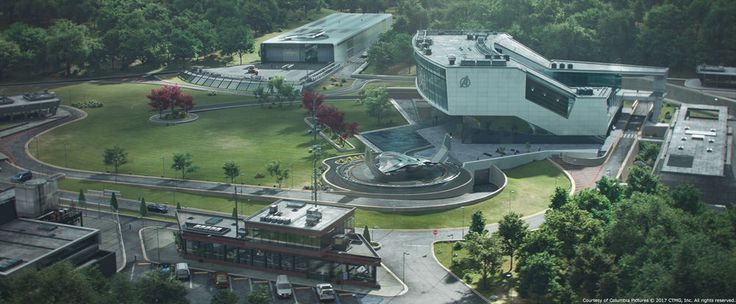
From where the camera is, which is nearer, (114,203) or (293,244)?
(293,244)

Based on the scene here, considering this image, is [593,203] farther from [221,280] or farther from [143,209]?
[143,209]

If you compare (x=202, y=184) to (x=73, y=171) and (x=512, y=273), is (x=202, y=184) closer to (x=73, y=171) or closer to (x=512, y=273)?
(x=73, y=171)

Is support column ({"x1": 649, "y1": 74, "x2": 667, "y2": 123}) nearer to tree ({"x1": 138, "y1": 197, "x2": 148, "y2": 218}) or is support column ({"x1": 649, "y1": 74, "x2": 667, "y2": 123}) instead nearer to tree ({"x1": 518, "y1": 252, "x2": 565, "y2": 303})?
tree ({"x1": 518, "y1": 252, "x2": 565, "y2": 303})

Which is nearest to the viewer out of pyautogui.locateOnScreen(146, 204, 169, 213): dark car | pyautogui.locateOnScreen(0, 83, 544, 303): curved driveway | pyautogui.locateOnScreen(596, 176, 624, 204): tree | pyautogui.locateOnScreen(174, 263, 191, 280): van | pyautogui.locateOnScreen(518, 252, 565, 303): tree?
pyautogui.locateOnScreen(518, 252, 565, 303): tree

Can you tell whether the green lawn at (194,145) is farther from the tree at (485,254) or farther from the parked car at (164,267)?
the tree at (485,254)

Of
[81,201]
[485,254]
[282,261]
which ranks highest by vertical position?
[485,254]

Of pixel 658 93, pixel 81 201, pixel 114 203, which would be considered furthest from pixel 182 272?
pixel 658 93

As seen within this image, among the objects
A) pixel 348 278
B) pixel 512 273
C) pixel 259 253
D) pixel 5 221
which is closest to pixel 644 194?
pixel 512 273

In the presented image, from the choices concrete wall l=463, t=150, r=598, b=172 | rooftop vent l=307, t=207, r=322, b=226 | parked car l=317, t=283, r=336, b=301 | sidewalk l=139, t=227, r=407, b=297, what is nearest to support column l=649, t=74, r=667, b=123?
concrete wall l=463, t=150, r=598, b=172
